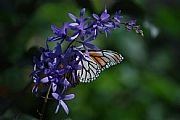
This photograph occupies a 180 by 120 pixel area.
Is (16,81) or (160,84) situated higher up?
(16,81)

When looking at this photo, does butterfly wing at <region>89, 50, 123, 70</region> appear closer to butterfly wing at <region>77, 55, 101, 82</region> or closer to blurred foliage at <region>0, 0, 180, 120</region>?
butterfly wing at <region>77, 55, 101, 82</region>

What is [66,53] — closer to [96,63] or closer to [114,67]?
[96,63]

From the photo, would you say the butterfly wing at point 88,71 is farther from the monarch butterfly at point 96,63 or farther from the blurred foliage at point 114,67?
the blurred foliage at point 114,67

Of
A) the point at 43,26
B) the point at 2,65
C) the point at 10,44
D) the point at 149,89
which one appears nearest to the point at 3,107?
the point at 2,65

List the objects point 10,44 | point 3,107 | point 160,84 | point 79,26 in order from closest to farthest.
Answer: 1. point 79,26
2. point 3,107
3. point 10,44
4. point 160,84

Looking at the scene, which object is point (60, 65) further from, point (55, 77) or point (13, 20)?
point (13, 20)

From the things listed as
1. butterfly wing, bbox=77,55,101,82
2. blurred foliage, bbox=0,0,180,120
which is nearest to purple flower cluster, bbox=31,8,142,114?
butterfly wing, bbox=77,55,101,82

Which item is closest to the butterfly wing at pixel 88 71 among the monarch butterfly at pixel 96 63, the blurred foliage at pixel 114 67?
the monarch butterfly at pixel 96 63
